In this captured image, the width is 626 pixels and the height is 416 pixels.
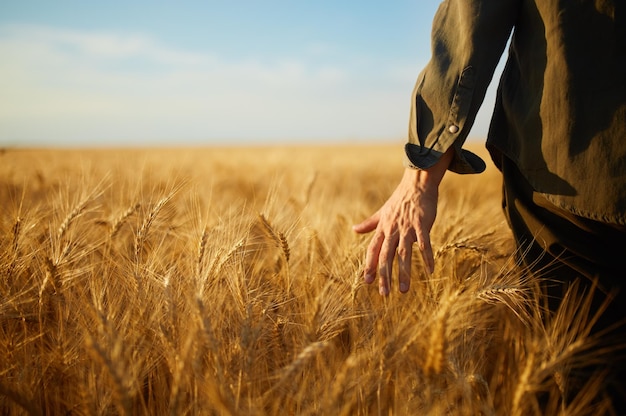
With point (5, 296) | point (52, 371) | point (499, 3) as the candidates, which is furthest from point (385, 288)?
point (5, 296)

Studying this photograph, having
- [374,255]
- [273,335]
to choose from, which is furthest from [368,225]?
[273,335]

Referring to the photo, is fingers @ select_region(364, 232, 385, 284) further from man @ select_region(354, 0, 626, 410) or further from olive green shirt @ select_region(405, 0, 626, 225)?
olive green shirt @ select_region(405, 0, 626, 225)

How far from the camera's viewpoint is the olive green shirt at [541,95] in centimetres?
92

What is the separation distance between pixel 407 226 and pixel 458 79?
0.35m

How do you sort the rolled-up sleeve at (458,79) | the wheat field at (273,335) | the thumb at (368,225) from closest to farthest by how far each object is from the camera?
the wheat field at (273,335) < the rolled-up sleeve at (458,79) < the thumb at (368,225)

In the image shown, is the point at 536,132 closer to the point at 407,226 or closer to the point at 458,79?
the point at 458,79

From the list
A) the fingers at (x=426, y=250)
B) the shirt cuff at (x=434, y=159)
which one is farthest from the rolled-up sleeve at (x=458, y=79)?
the fingers at (x=426, y=250)

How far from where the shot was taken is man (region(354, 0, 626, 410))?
0.93 metres

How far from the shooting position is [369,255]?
111cm

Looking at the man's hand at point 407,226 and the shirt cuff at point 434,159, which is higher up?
the shirt cuff at point 434,159

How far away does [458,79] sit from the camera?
104cm

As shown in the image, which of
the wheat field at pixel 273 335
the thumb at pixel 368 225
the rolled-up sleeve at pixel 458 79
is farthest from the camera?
the thumb at pixel 368 225

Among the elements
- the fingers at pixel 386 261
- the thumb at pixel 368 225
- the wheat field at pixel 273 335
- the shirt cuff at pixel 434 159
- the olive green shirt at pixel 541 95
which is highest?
the olive green shirt at pixel 541 95

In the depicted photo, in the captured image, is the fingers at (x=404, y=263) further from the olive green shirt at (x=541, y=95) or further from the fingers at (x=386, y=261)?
the olive green shirt at (x=541, y=95)
